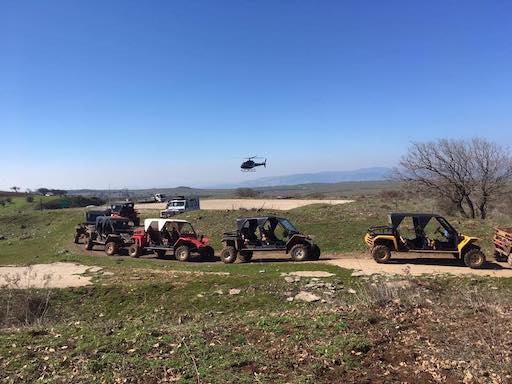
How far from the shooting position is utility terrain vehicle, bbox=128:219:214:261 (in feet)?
66.7

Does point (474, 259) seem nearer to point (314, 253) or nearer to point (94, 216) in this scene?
point (314, 253)

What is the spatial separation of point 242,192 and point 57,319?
62.3 meters

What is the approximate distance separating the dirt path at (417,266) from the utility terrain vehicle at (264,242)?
3.49ft

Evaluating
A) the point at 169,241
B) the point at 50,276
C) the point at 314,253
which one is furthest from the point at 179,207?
the point at 50,276

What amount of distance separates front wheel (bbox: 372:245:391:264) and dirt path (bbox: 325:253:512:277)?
8.9 inches

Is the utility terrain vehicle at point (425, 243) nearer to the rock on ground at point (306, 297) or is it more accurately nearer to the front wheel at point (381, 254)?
the front wheel at point (381, 254)

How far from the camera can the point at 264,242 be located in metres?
18.8

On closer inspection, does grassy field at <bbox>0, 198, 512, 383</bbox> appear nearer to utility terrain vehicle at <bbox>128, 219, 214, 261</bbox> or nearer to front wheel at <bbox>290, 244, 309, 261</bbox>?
front wheel at <bbox>290, 244, 309, 261</bbox>

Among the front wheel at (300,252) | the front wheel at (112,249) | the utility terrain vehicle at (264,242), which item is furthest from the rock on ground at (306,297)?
the front wheel at (112,249)

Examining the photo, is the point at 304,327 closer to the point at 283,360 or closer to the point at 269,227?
the point at 283,360

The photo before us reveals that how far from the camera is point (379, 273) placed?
14.7 metres

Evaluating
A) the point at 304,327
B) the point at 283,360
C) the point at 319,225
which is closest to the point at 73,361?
the point at 283,360

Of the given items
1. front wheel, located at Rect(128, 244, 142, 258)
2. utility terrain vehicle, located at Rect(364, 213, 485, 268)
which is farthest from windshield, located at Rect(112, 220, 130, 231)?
utility terrain vehicle, located at Rect(364, 213, 485, 268)

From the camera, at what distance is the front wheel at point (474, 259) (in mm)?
15883
